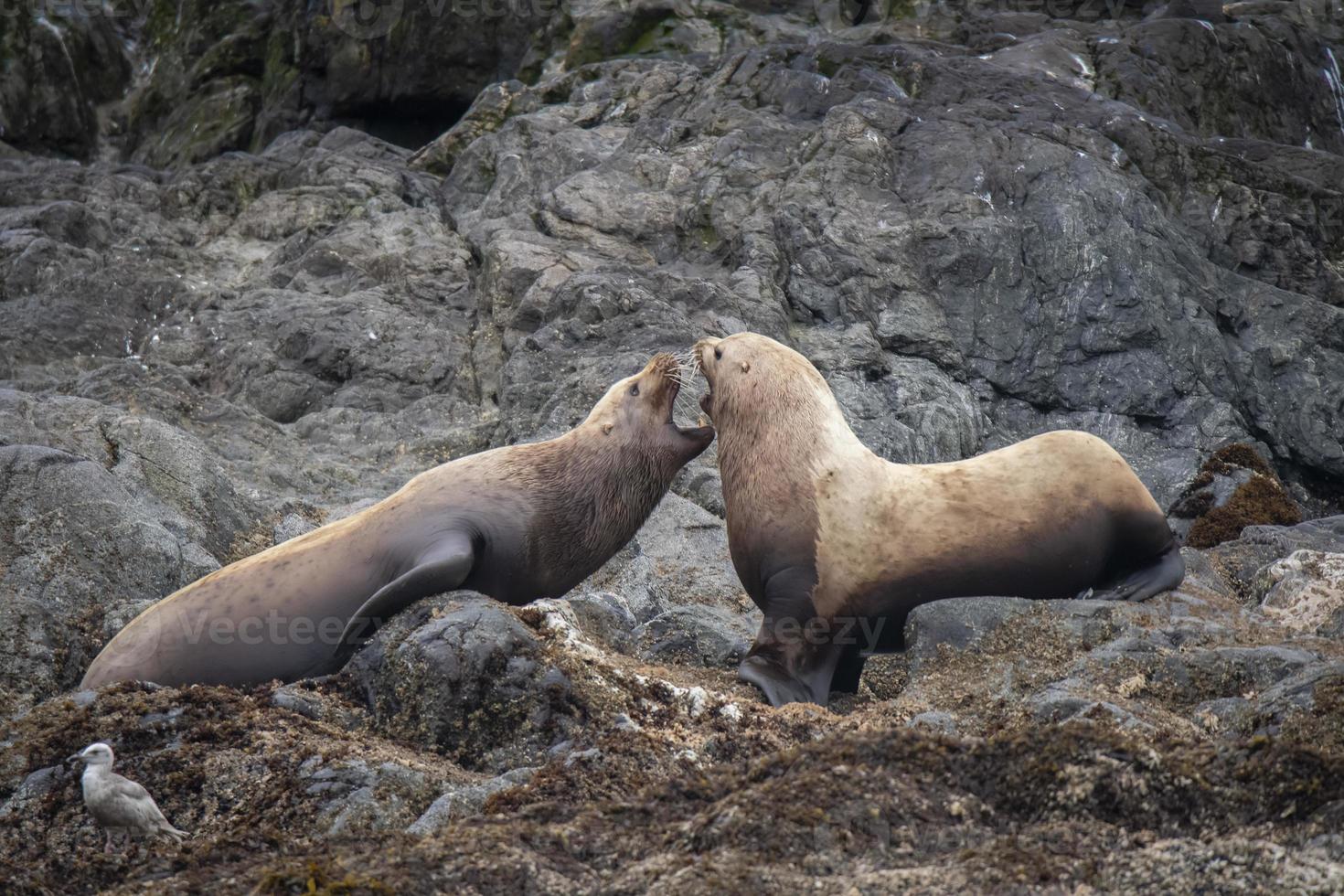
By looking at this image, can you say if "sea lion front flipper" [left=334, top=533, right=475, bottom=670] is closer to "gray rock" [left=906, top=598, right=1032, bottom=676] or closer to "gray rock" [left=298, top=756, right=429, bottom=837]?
"gray rock" [left=298, top=756, right=429, bottom=837]

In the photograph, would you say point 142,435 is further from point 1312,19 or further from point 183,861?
point 1312,19

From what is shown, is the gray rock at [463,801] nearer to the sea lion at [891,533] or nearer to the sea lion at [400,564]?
the sea lion at [400,564]

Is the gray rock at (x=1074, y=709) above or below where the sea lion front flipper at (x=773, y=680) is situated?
above

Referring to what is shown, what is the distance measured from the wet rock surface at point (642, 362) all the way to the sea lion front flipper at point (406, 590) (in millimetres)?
334

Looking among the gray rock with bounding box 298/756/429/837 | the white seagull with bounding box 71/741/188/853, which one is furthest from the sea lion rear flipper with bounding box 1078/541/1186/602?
the white seagull with bounding box 71/741/188/853

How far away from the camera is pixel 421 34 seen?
76.2ft

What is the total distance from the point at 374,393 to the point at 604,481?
5.73 meters

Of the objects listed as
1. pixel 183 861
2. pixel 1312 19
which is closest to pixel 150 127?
pixel 1312 19

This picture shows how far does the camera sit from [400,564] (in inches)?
298

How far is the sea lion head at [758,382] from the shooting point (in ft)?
28.5

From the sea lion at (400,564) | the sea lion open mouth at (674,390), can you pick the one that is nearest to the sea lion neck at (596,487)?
the sea lion at (400,564)

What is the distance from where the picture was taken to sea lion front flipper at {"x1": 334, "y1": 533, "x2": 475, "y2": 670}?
6973 millimetres

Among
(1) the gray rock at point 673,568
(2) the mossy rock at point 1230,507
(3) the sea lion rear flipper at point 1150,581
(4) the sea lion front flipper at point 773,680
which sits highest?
(4) the sea lion front flipper at point 773,680

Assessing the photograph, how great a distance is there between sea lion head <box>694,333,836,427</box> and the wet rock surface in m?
1.28
